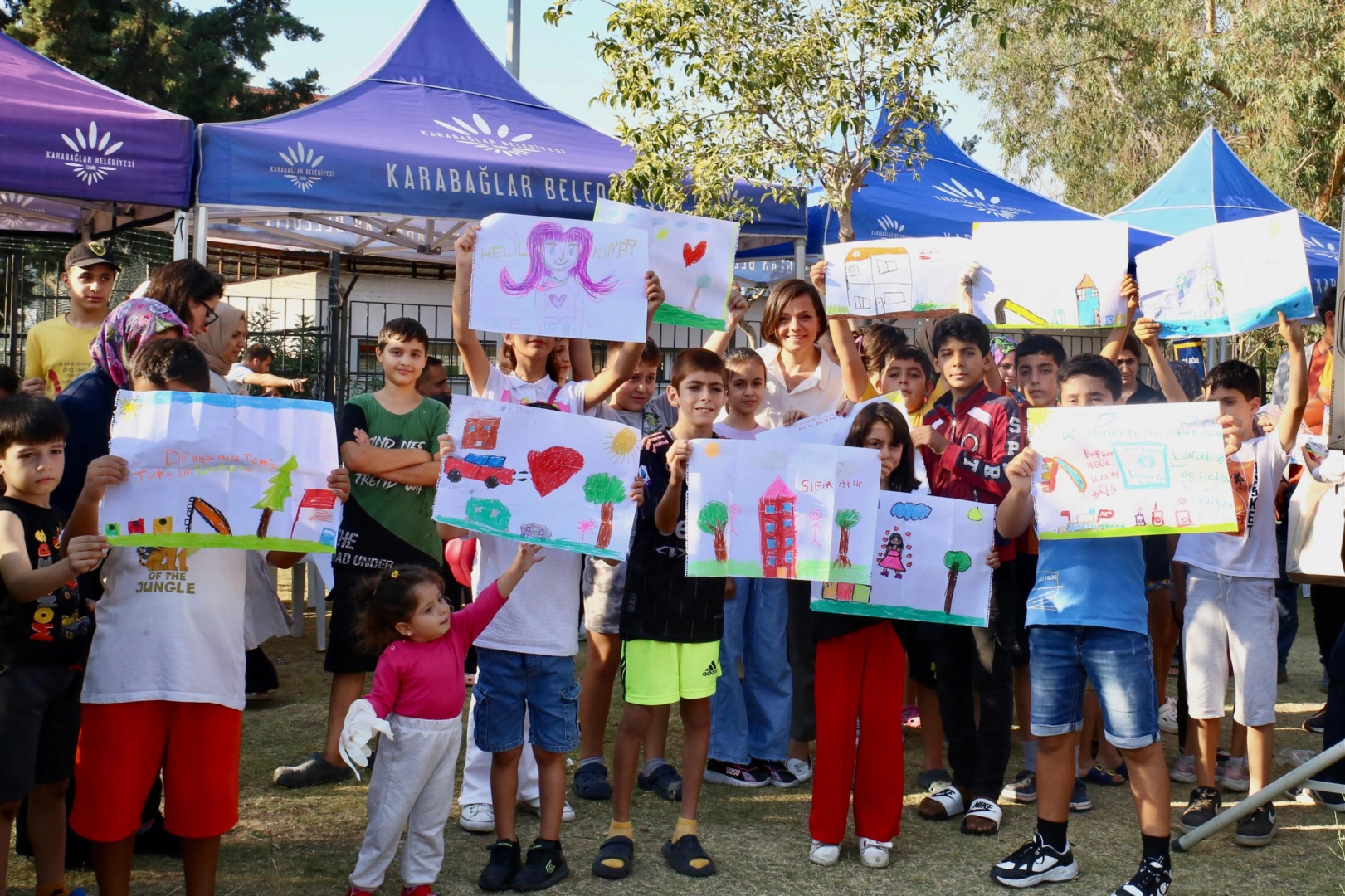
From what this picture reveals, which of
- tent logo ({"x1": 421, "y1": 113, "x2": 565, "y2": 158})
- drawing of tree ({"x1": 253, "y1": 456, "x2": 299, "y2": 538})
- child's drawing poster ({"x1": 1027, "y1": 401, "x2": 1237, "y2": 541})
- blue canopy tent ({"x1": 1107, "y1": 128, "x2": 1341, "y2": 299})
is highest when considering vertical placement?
blue canopy tent ({"x1": 1107, "y1": 128, "x2": 1341, "y2": 299})

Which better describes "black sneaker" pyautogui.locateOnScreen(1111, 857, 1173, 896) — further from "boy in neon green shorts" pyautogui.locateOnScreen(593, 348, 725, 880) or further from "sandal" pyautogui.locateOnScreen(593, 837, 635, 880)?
"sandal" pyautogui.locateOnScreen(593, 837, 635, 880)

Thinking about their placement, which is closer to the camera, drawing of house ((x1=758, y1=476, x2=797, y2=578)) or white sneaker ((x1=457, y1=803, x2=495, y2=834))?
drawing of house ((x1=758, y1=476, x2=797, y2=578))

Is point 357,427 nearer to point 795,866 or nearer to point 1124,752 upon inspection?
point 795,866

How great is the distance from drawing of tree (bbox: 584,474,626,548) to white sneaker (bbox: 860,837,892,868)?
138cm

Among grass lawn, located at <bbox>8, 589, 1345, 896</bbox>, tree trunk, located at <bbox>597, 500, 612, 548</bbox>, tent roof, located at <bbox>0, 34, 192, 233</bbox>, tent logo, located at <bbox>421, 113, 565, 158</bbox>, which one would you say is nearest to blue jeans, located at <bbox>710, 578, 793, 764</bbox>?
grass lawn, located at <bbox>8, 589, 1345, 896</bbox>

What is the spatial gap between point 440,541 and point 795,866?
1.85 metres

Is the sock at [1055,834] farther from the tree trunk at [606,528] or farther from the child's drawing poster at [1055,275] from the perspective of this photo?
the child's drawing poster at [1055,275]

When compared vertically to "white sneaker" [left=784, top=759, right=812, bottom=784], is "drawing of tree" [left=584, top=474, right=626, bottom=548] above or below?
above

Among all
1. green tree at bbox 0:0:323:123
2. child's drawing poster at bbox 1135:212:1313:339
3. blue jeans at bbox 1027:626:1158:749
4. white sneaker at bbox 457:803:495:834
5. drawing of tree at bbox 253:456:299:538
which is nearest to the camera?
drawing of tree at bbox 253:456:299:538

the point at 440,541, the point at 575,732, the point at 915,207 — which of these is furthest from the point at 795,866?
the point at 915,207

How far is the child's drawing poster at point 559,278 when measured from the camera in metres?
4.13

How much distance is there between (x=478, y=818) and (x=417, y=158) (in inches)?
163

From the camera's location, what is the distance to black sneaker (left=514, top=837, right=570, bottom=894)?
3.73 m

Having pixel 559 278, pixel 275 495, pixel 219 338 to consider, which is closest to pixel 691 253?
pixel 559 278
